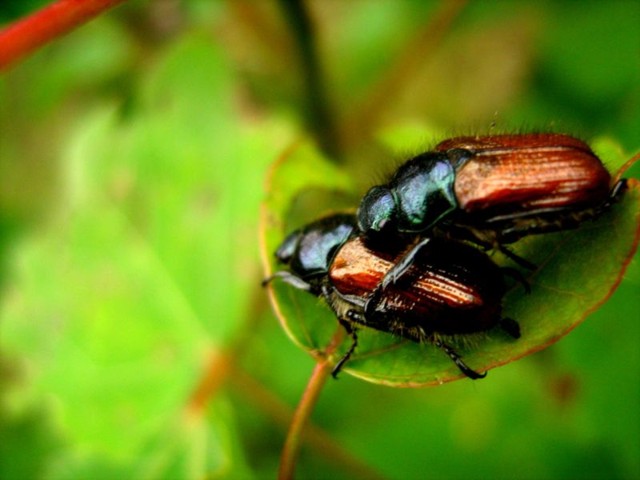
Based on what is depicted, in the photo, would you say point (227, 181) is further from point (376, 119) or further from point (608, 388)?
point (608, 388)

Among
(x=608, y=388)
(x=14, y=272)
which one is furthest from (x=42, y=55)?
(x=608, y=388)

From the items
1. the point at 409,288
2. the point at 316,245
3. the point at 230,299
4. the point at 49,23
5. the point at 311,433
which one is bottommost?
the point at 311,433

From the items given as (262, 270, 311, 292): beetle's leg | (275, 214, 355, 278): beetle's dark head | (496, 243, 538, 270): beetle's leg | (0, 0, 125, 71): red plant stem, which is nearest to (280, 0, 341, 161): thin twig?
(275, 214, 355, 278): beetle's dark head

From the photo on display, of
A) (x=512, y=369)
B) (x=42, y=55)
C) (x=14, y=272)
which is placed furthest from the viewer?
(x=42, y=55)

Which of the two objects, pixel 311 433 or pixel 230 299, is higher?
pixel 230 299

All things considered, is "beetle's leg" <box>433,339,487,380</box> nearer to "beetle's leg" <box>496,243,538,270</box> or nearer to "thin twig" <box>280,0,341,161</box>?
"beetle's leg" <box>496,243,538,270</box>

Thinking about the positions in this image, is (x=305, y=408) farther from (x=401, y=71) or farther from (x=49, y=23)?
(x=401, y=71)

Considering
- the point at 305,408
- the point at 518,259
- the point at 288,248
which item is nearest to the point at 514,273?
the point at 518,259
